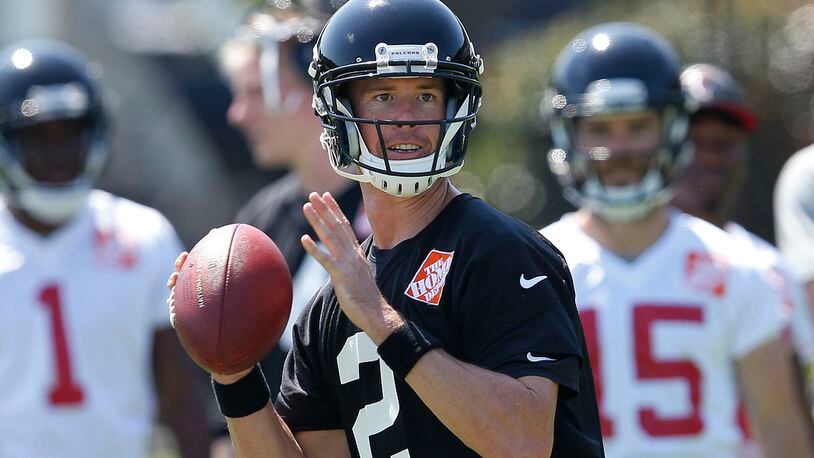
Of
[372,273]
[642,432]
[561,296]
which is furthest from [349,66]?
[642,432]

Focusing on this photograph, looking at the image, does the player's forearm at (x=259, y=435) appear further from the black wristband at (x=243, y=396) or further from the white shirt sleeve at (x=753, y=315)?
the white shirt sleeve at (x=753, y=315)

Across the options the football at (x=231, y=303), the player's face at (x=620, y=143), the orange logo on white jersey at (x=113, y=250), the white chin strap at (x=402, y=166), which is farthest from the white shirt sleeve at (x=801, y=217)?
the football at (x=231, y=303)

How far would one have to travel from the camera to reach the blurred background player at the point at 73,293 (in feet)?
17.5

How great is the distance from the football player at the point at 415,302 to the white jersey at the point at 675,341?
5.35ft

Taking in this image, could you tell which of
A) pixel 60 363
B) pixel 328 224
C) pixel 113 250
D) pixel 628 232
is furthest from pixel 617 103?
pixel 328 224

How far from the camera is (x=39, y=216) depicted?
5625 millimetres

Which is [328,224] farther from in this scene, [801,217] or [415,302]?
[801,217]

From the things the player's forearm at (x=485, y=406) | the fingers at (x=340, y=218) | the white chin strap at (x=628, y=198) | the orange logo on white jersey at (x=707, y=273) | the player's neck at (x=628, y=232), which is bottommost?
the orange logo on white jersey at (x=707, y=273)

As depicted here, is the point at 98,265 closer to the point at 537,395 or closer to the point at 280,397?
the point at 280,397

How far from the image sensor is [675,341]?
4734mm

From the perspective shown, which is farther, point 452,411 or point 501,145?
point 501,145

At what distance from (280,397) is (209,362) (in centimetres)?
36

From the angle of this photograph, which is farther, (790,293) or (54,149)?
(54,149)

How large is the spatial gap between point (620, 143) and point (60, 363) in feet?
7.34
